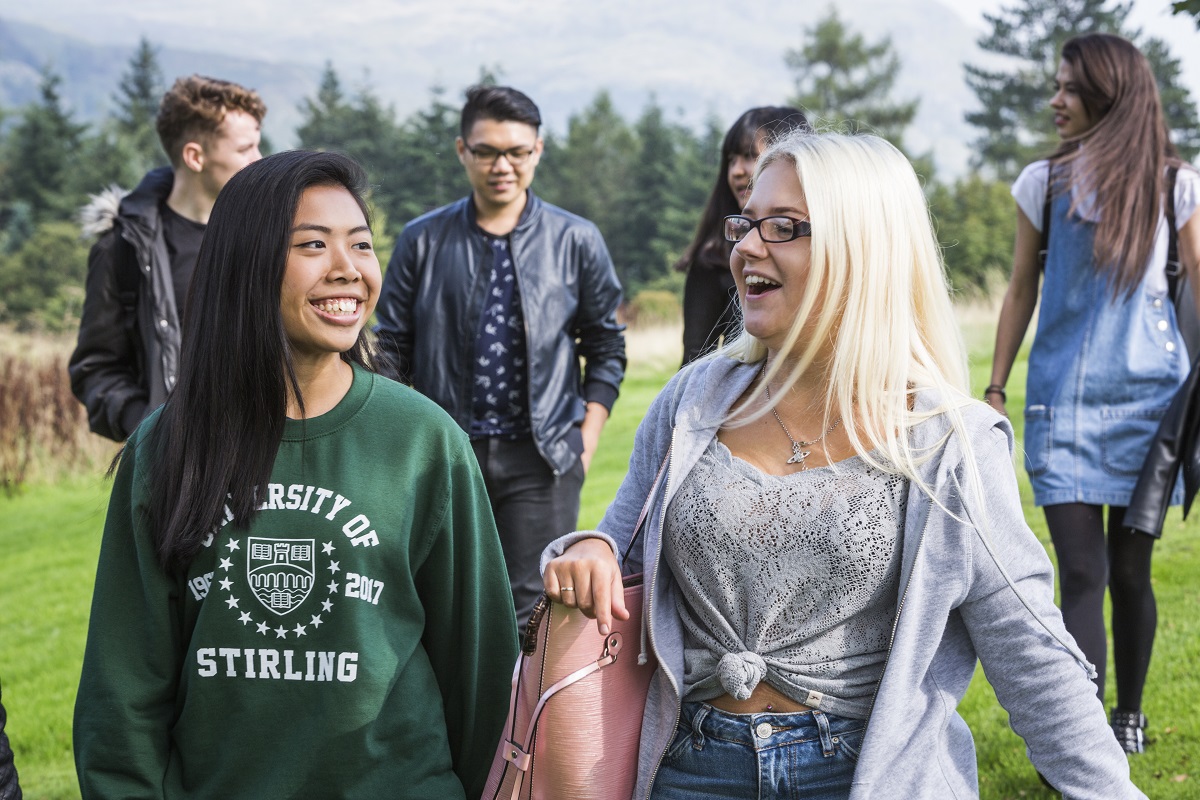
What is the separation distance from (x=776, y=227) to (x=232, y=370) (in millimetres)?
1201

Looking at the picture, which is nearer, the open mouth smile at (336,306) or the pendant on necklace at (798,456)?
the pendant on necklace at (798,456)

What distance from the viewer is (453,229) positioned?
5613mm

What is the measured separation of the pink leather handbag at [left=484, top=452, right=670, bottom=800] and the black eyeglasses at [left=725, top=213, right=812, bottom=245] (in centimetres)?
83

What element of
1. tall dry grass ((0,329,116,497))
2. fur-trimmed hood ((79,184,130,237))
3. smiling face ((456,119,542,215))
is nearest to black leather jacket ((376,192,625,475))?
smiling face ((456,119,542,215))

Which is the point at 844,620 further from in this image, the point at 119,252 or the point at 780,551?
the point at 119,252

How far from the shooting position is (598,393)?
6039mm

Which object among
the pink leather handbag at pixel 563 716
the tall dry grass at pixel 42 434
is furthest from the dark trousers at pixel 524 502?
the tall dry grass at pixel 42 434

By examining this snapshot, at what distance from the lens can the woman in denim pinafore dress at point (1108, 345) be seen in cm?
Result: 444

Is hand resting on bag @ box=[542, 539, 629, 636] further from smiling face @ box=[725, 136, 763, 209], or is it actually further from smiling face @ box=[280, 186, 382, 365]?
smiling face @ box=[725, 136, 763, 209]

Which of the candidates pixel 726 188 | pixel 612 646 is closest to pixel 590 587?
pixel 612 646

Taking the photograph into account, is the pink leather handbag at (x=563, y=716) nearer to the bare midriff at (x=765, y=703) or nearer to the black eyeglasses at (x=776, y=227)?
the bare midriff at (x=765, y=703)

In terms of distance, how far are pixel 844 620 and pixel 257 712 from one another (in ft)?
3.96

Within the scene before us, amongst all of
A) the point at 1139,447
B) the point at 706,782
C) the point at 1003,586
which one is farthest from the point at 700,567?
the point at 1139,447

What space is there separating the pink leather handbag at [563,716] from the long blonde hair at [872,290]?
0.65 meters
